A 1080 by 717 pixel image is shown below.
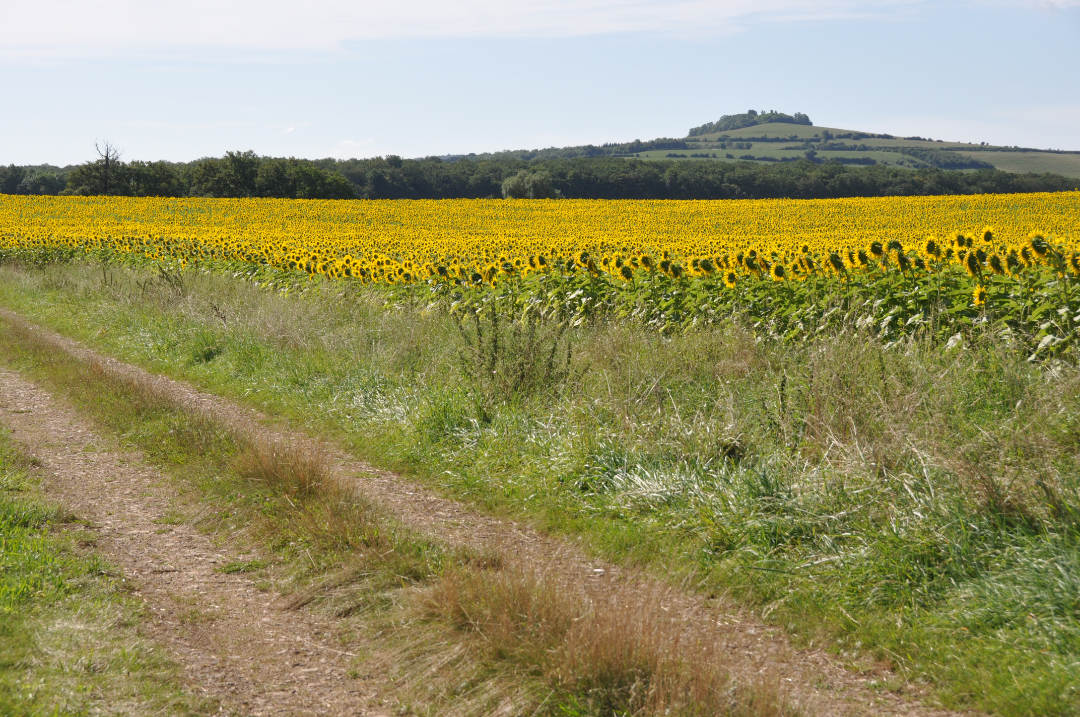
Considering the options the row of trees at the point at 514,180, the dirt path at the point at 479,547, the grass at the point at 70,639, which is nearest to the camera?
the grass at the point at 70,639

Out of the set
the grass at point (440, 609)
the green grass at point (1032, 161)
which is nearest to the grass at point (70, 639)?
the grass at point (440, 609)

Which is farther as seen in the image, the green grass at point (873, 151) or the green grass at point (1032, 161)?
the green grass at point (873, 151)

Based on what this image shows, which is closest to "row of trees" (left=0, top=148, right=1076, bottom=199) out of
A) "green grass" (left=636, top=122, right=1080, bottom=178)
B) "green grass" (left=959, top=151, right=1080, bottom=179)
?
"green grass" (left=636, top=122, right=1080, bottom=178)

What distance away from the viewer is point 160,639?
4.29 metres

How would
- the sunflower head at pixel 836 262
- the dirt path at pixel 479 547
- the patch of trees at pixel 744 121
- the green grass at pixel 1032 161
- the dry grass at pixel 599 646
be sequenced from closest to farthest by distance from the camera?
1. the dry grass at pixel 599 646
2. the dirt path at pixel 479 547
3. the sunflower head at pixel 836 262
4. the green grass at pixel 1032 161
5. the patch of trees at pixel 744 121

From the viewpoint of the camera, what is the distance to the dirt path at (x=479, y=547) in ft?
12.6

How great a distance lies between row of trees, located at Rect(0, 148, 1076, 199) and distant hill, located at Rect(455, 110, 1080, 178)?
21238 mm

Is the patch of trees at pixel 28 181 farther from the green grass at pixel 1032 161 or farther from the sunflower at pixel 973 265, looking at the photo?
the green grass at pixel 1032 161

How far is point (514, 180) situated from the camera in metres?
59.8

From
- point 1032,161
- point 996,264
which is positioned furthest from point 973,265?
point 1032,161

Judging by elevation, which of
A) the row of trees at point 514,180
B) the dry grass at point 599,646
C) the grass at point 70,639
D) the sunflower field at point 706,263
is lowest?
the grass at point 70,639

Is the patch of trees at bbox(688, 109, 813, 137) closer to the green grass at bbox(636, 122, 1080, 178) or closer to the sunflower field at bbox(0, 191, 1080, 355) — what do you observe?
the green grass at bbox(636, 122, 1080, 178)

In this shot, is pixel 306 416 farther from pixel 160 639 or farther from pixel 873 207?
pixel 873 207

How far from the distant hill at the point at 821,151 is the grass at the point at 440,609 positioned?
8133 centimetres
